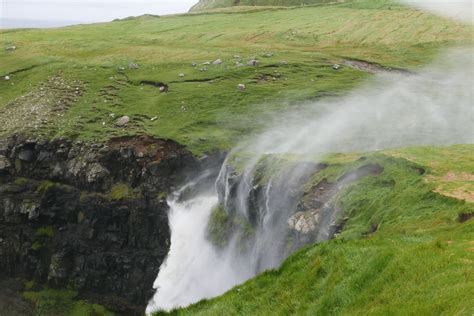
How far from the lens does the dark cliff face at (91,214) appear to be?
5394 centimetres

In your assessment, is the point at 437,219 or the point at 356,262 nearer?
the point at 356,262

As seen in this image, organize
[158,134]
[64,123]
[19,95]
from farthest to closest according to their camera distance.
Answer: [19,95] < [64,123] < [158,134]

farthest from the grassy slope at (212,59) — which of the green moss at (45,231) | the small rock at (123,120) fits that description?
the green moss at (45,231)

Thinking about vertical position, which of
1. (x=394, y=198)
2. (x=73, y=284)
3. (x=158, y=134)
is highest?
(x=394, y=198)

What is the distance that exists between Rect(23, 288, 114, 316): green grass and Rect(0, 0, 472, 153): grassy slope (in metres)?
18.8

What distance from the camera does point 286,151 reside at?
50.8 m

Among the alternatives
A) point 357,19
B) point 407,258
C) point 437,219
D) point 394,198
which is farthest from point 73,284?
point 357,19

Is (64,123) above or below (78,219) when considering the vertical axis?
above

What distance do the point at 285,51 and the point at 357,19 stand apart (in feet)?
82.6

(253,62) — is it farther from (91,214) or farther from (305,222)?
(305,222)

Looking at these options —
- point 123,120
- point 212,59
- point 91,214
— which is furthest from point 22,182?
point 212,59

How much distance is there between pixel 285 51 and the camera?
9106cm

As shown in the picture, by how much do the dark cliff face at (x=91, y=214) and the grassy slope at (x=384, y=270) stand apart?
1200 inches

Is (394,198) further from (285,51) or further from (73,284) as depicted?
(285,51)
